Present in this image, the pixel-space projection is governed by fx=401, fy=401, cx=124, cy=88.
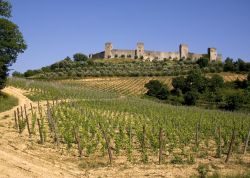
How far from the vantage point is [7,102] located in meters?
28.7

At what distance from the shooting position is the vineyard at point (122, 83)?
56375mm

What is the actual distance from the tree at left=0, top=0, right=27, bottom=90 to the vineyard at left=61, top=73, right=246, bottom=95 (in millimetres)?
26981

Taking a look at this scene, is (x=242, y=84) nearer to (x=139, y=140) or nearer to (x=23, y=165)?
(x=139, y=140)

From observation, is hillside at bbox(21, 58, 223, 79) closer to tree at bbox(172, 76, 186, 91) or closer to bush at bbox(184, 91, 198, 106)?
tree at bbox(172, 76, 186, 91)

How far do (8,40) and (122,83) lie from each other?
36.0m

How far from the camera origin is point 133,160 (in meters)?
13.5

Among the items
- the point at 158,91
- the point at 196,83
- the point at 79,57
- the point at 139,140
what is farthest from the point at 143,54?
the point at 139,140

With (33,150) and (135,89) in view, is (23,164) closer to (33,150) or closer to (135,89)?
(33,150)

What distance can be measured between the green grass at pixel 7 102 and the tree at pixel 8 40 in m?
2.27

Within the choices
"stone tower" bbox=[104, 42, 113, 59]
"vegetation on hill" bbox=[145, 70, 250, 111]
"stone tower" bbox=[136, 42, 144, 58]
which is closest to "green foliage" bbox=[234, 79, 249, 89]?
"vegetation on hill" bbox=[145, 70, 250, 111]

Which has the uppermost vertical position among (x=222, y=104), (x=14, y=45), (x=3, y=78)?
(x=14, y=45)

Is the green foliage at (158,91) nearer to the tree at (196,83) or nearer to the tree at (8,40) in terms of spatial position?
the tree at (196,83)

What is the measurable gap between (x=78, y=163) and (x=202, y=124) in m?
12.4

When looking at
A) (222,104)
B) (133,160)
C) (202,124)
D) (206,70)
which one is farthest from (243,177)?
(206,70)
